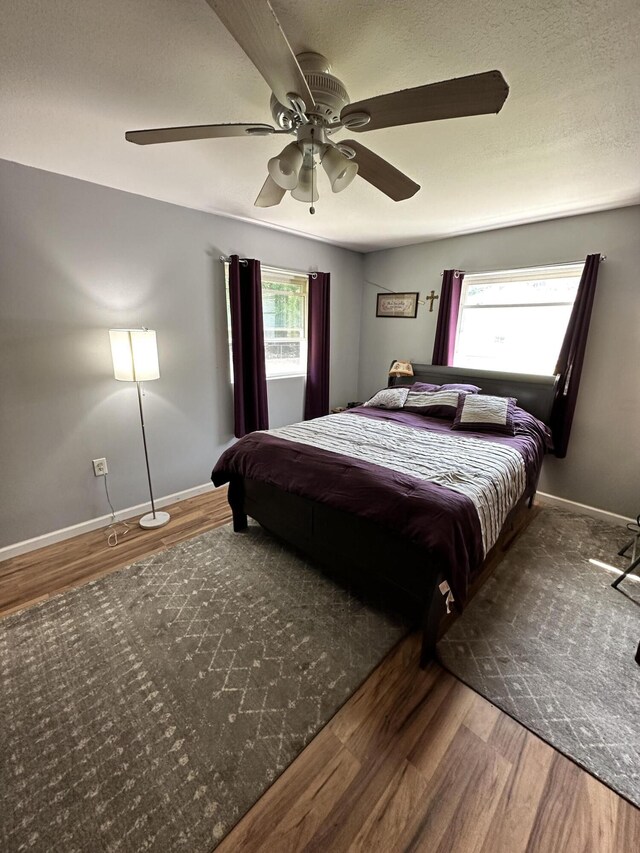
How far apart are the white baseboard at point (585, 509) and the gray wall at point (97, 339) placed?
310 cm

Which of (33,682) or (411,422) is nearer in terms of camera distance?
(33,682)

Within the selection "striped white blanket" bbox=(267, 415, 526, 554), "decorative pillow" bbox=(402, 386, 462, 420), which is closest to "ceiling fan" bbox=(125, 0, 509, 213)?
"striped white blanket" bbox=(267, 415, 526, 554)

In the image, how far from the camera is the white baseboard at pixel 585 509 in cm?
281

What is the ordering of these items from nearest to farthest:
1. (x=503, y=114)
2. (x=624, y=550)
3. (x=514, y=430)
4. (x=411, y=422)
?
(x=503, y=114), (x=624, y=550), (x=514, y=430), (x=411, y=422)

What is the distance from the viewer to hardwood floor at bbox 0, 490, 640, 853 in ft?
3.45

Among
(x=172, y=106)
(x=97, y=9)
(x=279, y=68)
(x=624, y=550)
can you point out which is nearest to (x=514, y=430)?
(x=624, y=550)

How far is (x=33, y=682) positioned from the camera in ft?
4.90

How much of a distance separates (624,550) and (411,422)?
173cm

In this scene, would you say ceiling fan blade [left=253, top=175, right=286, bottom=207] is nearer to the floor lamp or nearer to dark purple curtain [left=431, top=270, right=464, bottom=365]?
the floor lamp

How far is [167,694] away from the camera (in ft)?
4.78

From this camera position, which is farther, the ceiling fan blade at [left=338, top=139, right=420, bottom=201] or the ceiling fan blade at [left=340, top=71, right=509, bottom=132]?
the ceiling fan blade at [left=338, top=139, right=420, bottom=201]

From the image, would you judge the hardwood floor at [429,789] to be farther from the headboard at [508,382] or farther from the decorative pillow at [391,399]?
the headboard at [508,382]

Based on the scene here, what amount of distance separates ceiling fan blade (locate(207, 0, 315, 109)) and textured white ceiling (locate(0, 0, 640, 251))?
210 millimetres

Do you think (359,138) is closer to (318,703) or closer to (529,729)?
(318,703)
